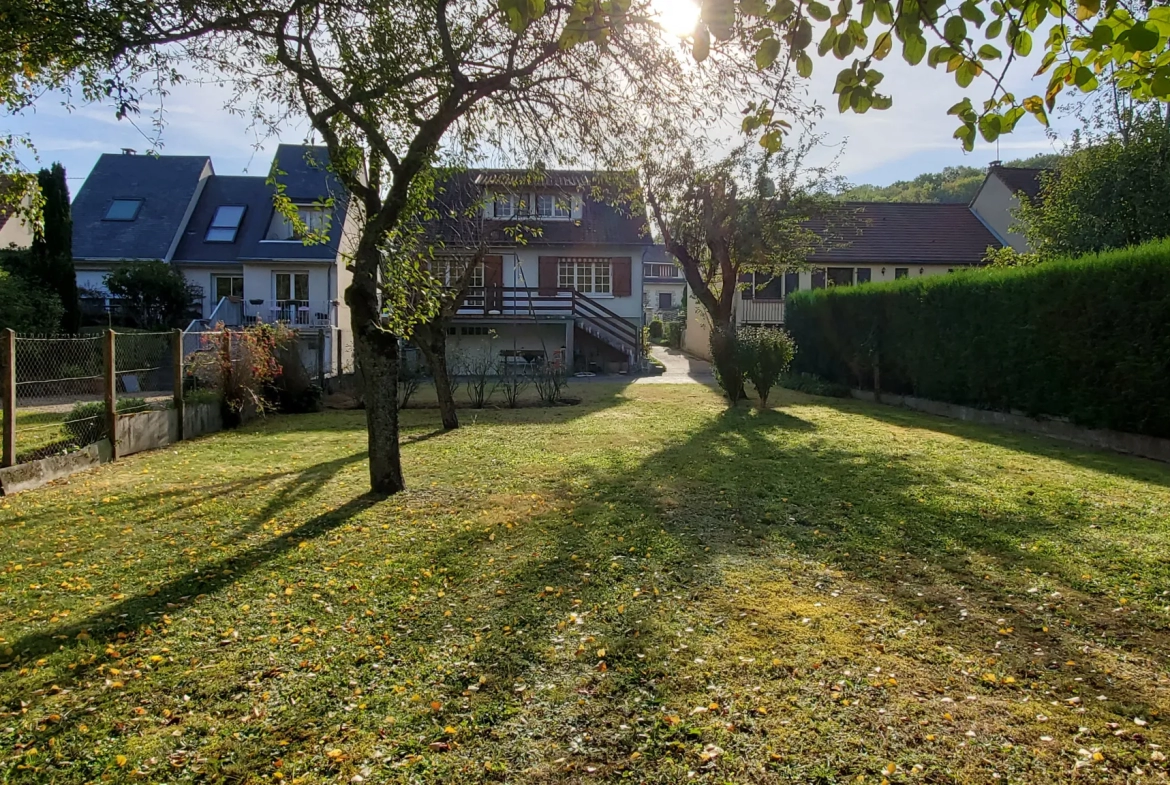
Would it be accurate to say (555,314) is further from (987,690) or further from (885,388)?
→ (987,690)

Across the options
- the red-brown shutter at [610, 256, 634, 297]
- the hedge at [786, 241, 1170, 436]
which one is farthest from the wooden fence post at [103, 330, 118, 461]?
the red-brown shutter at [610, 256, 634, 297]

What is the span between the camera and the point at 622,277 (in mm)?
28453

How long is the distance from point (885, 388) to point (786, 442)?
829 cm

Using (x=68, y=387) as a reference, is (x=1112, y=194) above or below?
above

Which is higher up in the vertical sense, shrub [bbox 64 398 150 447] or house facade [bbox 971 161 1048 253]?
house facade [bbox 971 161 1048 253]

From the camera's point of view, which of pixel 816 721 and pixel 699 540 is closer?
pixel 816 721

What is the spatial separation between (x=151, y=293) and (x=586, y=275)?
50.8 ft

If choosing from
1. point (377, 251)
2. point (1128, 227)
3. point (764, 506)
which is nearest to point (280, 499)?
point (377, 251)

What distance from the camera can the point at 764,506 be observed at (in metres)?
6.46

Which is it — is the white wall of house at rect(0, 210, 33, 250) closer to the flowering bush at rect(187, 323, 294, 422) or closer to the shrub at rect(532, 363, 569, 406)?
the flowering bush at rect(187, 323, 294, 422)

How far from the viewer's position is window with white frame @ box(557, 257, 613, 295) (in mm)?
28484

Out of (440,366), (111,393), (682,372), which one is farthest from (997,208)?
(111,393)

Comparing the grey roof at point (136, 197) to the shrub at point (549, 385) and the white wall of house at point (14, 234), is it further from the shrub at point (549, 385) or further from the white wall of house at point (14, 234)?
the shrub at point (549, 385)

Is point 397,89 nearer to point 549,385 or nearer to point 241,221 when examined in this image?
point 549,385
